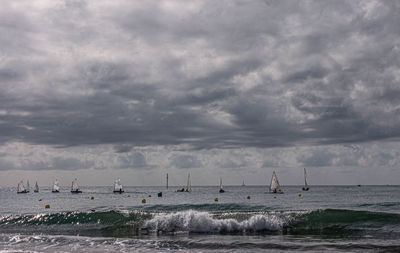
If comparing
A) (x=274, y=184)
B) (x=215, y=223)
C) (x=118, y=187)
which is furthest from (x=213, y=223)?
(x=118, y=187)

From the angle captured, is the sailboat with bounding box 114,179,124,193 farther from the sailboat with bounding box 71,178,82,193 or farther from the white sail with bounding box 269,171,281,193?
the white sail with bounding box 269,171,281,193

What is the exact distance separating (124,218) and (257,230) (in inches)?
432

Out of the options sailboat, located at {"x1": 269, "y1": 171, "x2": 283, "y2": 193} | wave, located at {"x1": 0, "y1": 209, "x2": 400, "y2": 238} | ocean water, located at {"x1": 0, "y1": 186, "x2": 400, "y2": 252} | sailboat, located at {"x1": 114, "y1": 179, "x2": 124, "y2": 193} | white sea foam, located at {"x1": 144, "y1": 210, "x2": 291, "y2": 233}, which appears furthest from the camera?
sailboat, located at {"x1": 114, "y1": 179, "x2": 124, "y2": 193}

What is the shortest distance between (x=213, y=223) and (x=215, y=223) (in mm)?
136

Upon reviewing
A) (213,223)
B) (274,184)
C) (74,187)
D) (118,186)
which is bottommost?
(74,187)

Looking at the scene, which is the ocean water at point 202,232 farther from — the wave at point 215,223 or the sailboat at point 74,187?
the sailboat at point 74,187

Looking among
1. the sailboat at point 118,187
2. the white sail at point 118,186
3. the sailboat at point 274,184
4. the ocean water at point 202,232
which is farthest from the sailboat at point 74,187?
the ocean water at point 202,232

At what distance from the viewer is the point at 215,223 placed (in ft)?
81.3

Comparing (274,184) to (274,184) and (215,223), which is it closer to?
(274,184)

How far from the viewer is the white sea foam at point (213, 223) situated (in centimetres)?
2448

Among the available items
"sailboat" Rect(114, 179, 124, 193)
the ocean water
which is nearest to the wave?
the ocean water

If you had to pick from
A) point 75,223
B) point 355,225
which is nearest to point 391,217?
point 355,225

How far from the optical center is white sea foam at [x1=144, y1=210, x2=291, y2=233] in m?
24.5

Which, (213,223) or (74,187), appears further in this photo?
(74,187)
